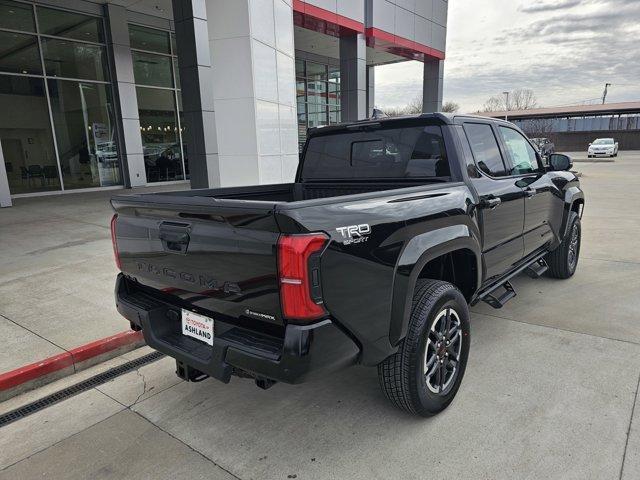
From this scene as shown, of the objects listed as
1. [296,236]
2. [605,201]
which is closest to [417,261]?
[296,236]

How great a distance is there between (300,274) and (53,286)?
4.50 m

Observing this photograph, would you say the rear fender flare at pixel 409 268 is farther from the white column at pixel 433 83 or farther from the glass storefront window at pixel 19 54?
the white column at pixel 433 83

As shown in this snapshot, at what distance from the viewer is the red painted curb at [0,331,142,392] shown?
3.27m

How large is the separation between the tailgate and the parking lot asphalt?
0.88m

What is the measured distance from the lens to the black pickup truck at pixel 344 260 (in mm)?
2006

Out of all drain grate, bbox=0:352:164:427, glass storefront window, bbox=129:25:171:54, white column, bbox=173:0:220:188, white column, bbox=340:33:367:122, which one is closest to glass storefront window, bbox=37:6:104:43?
glass storefront window, bbox=129:25:171:54

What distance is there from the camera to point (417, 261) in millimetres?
2533

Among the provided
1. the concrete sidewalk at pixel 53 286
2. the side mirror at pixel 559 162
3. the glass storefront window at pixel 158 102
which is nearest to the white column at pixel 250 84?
the concrete sidewalk at pixel 53 286

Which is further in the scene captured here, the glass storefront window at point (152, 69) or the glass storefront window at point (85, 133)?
the glass storefront window at point (152, 69)

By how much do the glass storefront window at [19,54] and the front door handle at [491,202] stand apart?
14429 mm

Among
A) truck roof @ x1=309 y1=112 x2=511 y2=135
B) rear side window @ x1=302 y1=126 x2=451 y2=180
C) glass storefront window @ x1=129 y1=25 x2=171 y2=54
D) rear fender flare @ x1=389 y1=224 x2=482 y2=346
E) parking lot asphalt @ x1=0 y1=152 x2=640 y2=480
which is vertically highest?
glass storefront window @ x1=129 y1=25 x2=171 y2=54

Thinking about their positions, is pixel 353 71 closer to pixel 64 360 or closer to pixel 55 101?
pixel 55 101

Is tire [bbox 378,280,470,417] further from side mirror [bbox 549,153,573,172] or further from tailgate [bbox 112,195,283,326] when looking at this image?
side mirror [bbox 549,153,573,172]

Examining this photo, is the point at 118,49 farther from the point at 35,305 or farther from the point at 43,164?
the point at 35,305
